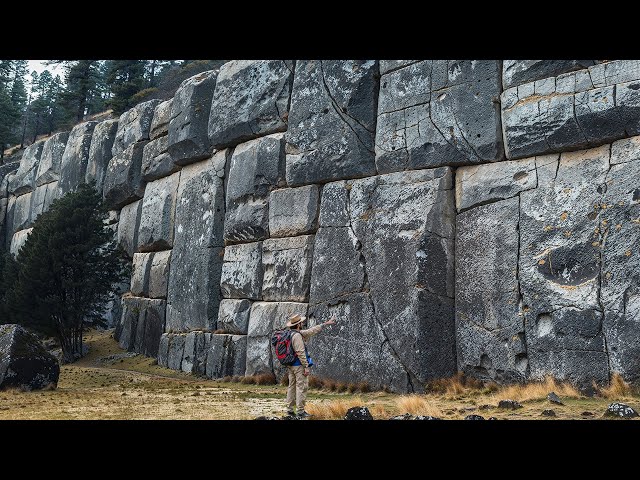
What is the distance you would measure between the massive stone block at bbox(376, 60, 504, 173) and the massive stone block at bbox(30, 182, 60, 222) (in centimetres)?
2624

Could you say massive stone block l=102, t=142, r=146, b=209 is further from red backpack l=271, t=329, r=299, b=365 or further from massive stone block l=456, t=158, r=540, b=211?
red backpack l=271, t=329, r=299, b=365

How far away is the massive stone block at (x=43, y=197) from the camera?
133 ft

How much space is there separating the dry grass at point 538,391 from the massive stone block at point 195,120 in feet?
48.7

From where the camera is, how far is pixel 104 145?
118 ft

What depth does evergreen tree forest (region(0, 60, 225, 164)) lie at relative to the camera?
4753 centimetres

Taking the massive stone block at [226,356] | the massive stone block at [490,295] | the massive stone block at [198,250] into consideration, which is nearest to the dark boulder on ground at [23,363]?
the massive stone block at [226,356]

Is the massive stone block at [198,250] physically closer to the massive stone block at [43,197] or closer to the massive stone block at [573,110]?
the massive stone block at [573,110]

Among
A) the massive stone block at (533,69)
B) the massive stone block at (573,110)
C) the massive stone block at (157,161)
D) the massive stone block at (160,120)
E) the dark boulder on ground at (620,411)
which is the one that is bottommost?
the dark boulder on ground at (620,411)

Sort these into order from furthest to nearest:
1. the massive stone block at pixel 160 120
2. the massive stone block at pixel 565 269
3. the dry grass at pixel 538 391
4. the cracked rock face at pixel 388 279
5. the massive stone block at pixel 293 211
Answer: the massive stone block at pixel 160 120 < the massive stone block at pixel 293 211 < the cracked rock face at pixel 388 279 < the massive stone block at pixel 565 269 < the dry grass at pixel 538 391

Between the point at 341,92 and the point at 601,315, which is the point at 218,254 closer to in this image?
the point at 341,92

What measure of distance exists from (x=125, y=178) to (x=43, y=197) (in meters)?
11.6

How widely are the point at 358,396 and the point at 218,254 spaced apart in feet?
30.3

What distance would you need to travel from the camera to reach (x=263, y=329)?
21219 mm

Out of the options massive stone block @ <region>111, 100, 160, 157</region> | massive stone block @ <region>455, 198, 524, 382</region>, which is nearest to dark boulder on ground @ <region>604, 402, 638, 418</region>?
massive stone block @ <region>455, 198, 524, 382</region>
